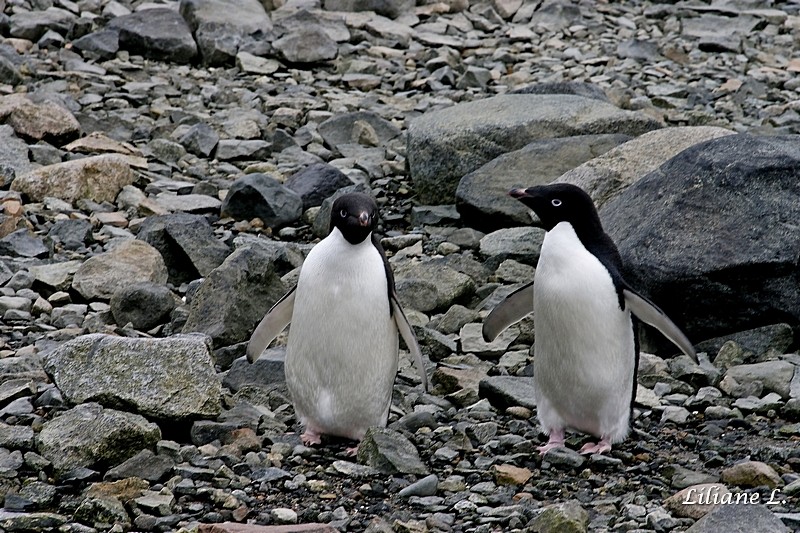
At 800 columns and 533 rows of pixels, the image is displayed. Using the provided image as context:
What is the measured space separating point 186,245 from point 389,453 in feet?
11.0

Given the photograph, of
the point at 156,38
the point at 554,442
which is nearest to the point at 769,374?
the point at 554,442

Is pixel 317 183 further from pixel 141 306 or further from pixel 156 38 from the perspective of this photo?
pixel 156 38

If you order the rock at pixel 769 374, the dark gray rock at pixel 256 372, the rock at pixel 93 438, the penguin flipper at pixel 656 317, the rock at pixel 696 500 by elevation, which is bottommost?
the dark gray rock at pixel 256 372

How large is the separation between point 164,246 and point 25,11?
19.4 feet

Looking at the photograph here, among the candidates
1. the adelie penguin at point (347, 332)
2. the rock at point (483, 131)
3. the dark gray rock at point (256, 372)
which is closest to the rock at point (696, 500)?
the adelie penguin at point (347, 332)

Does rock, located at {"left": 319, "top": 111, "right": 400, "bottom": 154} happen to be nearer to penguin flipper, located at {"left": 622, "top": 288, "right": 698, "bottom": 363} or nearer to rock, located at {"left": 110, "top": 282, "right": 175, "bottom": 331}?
rock, located at {"left": 110, "top": 282, "right": 175, "bottom": 331}

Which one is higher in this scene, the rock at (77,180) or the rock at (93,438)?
the rock at (93,438)

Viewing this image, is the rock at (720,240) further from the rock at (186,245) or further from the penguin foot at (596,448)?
the rock at (186,245)

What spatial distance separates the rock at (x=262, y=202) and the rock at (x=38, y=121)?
1.81 meters

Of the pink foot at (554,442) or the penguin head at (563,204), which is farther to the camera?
the penguin head at (563,204)

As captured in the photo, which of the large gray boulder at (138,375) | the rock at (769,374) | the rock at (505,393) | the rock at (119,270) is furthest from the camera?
the rock at (119,270)

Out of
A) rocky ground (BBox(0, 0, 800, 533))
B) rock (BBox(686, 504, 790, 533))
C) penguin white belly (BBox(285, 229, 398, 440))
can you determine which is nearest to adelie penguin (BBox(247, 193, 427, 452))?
penguin white belly (BBox(285, 229, 398, 440))

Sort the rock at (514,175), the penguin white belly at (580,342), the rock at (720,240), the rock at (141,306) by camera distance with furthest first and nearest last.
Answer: the rock at (514,175) → the rock at (141,306) → the rock at (720,240) → the penguin white belly at (580,342)

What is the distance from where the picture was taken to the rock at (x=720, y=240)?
641 centimetres
